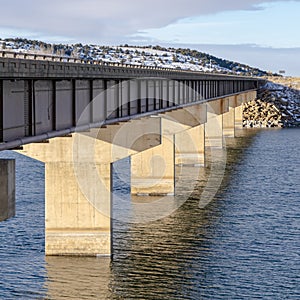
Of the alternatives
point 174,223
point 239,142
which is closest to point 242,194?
point 174,223

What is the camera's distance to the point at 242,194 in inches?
2162

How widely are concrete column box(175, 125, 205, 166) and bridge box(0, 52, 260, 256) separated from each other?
15405 mm

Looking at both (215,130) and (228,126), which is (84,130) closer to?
(215,130)

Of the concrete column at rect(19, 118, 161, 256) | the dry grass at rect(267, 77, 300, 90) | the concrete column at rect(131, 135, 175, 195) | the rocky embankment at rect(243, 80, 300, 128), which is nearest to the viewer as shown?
the concrete column at rect(19, 118, 161, 256)

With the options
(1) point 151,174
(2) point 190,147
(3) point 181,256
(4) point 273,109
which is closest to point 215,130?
(2) point 190,147

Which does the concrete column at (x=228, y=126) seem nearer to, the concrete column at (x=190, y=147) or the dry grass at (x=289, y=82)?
the concrete column at (x=190, y=147)

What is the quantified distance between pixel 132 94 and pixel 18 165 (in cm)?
3489

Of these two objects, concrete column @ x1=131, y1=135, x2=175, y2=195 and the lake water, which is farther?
concrete column @ x1=131, y1=135, x2=175, y2=195

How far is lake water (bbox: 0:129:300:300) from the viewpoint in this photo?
101ft

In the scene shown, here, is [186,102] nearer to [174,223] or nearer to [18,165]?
[174,223]

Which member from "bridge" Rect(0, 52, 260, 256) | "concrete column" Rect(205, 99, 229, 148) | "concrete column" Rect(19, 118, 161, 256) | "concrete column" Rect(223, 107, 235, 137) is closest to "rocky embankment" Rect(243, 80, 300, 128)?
"concrete column" Rect(223, 107, 235, 137)

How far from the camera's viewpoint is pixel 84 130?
2791cm

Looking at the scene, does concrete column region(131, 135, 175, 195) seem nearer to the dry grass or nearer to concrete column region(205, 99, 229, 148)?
concrete column region(205, 99, 229, 148)

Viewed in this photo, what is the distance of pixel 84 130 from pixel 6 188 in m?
6.97
